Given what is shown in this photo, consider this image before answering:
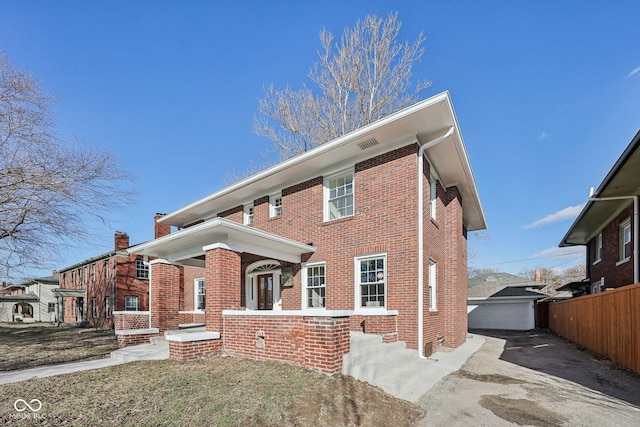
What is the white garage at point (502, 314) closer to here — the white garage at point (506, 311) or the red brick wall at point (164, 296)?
the white garage at point (506, 311)

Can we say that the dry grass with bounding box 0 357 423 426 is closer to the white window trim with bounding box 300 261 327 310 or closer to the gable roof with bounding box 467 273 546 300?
the white window trim with bounding box 300 261 327 310

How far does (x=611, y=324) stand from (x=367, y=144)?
26.3ft

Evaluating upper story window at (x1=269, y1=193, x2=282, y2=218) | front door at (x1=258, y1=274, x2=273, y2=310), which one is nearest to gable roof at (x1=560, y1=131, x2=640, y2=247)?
upper story window at (x1=269, y1=193, x2=282, y2=218)

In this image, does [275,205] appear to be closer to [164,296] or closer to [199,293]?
[164,296]

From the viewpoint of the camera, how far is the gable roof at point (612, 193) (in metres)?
8.69

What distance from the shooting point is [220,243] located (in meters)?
8.33

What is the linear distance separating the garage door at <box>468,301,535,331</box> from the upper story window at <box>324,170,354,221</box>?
17431mm

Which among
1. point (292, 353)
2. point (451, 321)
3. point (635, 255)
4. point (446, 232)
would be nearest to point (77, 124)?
point (292, 353)

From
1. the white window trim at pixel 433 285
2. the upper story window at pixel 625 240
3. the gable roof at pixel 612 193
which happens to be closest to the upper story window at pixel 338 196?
the white window trim at pixel 433 285

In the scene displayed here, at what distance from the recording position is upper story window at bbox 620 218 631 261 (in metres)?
12.8

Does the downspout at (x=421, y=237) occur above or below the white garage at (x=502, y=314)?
above

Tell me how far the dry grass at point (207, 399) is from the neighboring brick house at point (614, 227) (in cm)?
832

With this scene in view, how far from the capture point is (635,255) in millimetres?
11242

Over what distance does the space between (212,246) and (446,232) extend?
7.81 m
